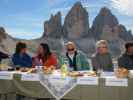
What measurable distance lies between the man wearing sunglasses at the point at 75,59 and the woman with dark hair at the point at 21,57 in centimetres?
80

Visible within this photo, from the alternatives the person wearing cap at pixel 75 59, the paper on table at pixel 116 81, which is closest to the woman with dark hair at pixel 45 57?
the person wearing cap at pixel 75 59

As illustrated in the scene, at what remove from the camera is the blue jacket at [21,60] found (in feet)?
21.9

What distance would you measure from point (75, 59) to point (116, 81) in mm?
1574

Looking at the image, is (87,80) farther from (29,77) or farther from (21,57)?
(21,57)

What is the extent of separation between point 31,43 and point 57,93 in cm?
2432

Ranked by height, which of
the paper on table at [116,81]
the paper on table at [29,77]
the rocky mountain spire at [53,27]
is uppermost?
the rocky mountain spire at [53,27]

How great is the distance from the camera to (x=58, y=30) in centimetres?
5650

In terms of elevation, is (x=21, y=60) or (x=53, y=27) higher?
(x=53, y=27)

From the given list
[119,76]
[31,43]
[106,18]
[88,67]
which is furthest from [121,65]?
[106,18]

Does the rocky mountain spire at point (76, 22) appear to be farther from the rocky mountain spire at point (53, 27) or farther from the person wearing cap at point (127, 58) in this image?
the person wearing cap at point (127, 58)

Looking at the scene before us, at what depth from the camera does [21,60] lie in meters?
6.73

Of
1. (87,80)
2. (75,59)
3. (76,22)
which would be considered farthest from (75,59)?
(76,22)

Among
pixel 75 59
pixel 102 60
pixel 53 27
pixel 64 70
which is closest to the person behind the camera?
pixel 64 70

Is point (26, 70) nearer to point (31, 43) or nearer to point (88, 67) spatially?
point (88, 67)
